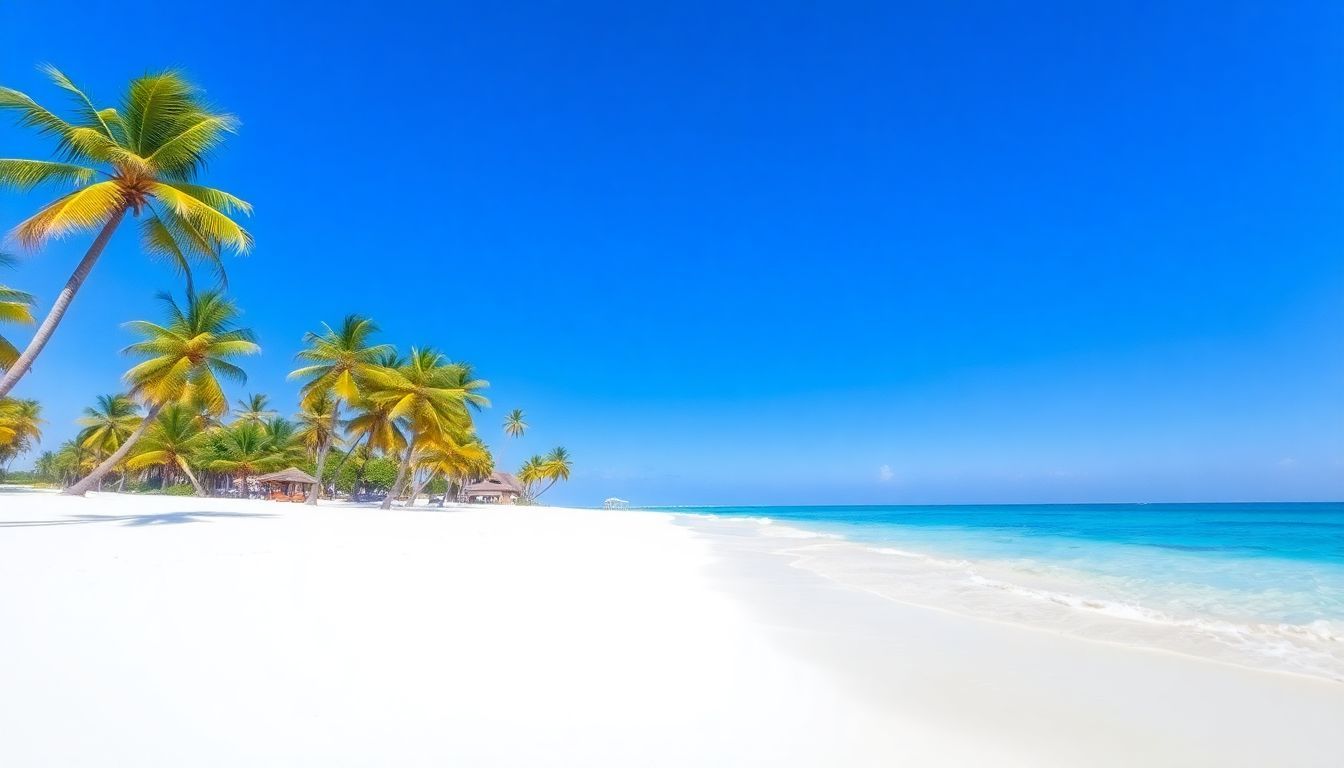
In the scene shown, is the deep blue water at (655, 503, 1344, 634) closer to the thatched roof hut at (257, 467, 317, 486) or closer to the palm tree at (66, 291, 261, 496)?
the palm tree at (66, 291, 261, 496)

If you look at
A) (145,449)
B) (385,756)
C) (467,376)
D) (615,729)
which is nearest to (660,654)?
(615,729)

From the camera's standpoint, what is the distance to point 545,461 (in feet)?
220

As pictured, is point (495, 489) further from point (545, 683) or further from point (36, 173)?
point (545, 683)

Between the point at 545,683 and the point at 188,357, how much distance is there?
→ 1973 cm

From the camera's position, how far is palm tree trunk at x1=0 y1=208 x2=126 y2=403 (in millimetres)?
9219

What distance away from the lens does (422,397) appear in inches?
952

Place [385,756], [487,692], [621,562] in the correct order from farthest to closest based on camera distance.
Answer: [621,562] → [487,692] → [385,756]

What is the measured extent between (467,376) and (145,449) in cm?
1940

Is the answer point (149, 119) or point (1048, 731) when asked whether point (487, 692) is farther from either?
point (149, 119)

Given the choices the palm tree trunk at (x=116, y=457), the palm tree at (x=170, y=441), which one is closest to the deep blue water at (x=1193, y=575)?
the palm tree trunk at (x=116, y=457)

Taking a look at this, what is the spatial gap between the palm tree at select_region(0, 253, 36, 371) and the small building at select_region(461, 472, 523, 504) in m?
33.7

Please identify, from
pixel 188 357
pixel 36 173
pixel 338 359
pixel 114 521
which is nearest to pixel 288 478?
pixel 338 359

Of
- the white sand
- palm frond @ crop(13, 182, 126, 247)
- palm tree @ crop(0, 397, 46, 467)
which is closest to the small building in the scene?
palm tree @ crop(0, 397, 46, 467)

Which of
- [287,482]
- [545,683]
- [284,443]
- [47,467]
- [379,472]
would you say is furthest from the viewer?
[47,467]
